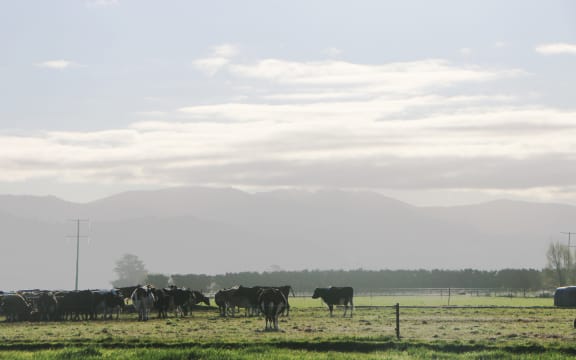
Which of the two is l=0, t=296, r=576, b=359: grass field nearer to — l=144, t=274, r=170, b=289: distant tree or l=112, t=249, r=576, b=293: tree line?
l=144, t=274, r=170, b=289: distant tree

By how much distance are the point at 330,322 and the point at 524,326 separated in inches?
440

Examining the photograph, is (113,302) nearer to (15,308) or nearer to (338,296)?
(15,308)

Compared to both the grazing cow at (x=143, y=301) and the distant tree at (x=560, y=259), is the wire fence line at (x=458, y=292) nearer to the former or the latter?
the distant tree at (x=560, y=259)

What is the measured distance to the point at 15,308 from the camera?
6053cm

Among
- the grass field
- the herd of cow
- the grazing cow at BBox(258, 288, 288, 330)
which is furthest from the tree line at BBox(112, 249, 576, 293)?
the grass field

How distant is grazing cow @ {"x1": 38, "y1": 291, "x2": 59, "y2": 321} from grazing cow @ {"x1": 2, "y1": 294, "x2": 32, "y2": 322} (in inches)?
35.2

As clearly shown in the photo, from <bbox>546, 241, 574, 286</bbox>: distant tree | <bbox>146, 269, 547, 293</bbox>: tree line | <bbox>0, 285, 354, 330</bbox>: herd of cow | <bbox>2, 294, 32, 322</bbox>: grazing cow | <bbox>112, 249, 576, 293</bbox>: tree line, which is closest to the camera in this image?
<bbox>2, 294, 32, 322</bbox>: grazing cow

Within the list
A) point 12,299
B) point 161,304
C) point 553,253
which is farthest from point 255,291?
point 553,253

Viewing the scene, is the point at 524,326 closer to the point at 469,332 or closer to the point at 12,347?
the point at 469,332

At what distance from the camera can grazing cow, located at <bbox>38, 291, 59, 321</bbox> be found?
201ft

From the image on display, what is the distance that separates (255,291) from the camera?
209ft

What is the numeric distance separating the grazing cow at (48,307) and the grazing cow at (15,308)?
0.89 metres

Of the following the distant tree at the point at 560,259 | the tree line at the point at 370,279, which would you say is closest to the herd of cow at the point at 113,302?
the tree line at the point at 370,279

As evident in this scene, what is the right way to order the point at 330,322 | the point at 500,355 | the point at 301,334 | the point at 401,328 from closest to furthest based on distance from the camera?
1. the point at 500,355
2. the point at 301,334
3. the point at 401,328
4. the point at 330,322
